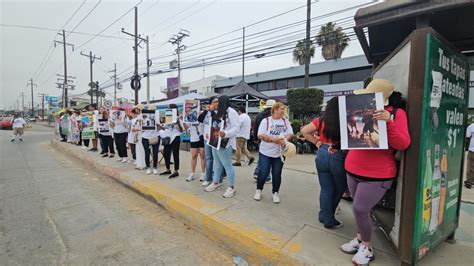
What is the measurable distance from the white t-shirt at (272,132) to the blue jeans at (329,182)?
31.7 inches

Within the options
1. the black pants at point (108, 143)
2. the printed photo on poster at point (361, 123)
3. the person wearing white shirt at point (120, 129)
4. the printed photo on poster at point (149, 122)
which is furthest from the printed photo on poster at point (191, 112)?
the black pants at point (108, 143)

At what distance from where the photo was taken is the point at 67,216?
144 inches

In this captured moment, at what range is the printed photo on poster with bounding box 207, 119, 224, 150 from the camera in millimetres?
3916

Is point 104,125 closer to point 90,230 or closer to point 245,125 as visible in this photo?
point 245,125

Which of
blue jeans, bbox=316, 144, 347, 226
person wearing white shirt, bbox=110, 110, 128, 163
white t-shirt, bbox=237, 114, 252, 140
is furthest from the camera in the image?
person wearing white shirt, bbox=110, 110, 128, 163

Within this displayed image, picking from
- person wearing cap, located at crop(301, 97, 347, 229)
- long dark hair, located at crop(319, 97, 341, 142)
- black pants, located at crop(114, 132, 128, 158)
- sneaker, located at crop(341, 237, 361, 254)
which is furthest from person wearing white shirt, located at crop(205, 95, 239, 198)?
black pants, located at crop(114, 132, 128, 158)

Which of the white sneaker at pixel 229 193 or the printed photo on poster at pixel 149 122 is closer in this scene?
the white sneaker at pixel 229 193

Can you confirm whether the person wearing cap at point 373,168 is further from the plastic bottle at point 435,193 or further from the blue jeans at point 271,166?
the blue jeans at point 271,166

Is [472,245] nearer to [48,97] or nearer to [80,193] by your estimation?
[80,193]

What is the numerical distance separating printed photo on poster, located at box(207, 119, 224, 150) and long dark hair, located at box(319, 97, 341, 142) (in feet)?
6.54

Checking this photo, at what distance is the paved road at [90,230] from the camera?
103 inches

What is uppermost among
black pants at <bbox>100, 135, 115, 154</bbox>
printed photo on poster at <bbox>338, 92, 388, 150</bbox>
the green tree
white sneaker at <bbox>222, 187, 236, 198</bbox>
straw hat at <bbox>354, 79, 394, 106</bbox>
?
the green tree

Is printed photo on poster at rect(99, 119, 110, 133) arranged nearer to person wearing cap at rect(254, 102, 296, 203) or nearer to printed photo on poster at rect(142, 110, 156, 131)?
printed photo on poster at rect(142, 110, 156, 131)

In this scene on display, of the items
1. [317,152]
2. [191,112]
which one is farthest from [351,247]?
[191,112]
